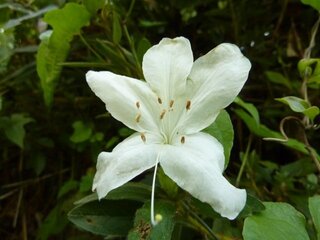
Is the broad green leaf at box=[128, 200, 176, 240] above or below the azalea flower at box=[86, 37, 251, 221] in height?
below

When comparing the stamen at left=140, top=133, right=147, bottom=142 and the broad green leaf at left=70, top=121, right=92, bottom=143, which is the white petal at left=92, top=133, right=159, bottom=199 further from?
the broad green leaf at left=70, top=121, right=92, bottom=143

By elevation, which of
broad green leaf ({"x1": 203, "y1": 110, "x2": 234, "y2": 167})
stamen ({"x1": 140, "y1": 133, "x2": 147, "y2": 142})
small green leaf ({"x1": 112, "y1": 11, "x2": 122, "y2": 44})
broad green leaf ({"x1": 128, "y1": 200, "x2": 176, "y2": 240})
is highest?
small green leaf ({"x1": 112, "y1": 11, "x2": 122, "y2": 44})

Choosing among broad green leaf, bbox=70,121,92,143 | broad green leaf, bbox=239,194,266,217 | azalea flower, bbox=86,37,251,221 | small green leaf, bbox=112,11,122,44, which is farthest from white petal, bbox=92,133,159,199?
broad green leaf, bbox=70,121,92,143

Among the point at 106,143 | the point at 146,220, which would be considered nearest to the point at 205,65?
the point at 146,220

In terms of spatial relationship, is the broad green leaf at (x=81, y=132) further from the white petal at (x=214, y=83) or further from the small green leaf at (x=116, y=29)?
the white petal at (x=214, y=83)

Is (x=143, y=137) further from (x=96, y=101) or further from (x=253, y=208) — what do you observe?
(x=96, y=101)

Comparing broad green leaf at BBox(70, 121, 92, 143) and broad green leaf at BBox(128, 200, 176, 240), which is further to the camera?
broad green leaf at BBox(70, 121, 92, 143)

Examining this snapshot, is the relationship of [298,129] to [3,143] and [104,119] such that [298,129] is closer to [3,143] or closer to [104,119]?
[104,119]
